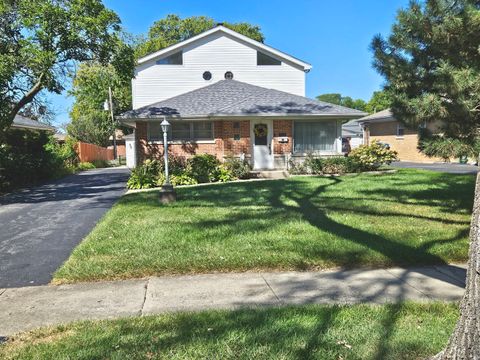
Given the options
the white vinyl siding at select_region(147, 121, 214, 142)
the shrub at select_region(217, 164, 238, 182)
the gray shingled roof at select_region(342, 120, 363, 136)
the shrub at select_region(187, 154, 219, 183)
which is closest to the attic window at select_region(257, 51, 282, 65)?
the white vinyl siding at select_region(147, 121, 214, 142)

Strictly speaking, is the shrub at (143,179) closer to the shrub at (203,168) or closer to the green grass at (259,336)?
the shrub at (203,168)

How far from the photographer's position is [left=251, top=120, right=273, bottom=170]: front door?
1947cm

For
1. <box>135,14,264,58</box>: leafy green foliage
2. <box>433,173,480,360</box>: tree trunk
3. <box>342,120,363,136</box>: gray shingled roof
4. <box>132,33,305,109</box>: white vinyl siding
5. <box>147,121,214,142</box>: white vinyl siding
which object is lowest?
<box>433,173,480,360</box>: tree trunk

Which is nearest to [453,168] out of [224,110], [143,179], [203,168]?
[224,110]

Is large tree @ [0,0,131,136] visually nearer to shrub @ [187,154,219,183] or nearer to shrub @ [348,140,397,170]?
shrub @ [187,154,219,183]

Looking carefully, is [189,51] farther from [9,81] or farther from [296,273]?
[296,273]

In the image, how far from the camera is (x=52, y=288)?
5246mm

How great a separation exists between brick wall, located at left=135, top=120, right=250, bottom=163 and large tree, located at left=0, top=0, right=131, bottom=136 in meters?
4.79

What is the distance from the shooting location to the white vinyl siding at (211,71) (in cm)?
2286

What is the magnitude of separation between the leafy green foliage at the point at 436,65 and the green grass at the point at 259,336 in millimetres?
4647

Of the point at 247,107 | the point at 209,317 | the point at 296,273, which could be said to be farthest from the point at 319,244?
the point at 247,107

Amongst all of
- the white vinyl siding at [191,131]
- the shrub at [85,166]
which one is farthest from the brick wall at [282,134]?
the shrub at [85,166]

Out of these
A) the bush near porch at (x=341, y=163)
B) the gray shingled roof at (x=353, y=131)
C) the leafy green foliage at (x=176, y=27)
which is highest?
the leafy green foliage at (x=176, y=27)

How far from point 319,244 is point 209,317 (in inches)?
116
